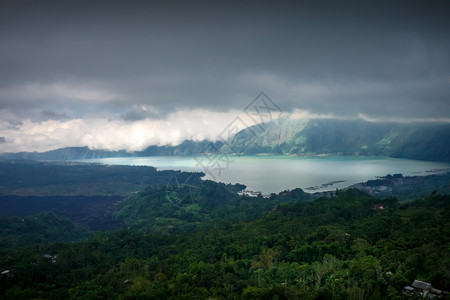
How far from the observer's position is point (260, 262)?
17.2 m

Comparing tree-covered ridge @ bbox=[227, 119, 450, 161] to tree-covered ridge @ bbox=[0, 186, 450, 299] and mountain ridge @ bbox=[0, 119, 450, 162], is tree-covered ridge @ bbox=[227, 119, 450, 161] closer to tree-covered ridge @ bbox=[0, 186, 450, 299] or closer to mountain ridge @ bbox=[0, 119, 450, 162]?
mountain ridge @ bbox=[0, 119, 450, 162]

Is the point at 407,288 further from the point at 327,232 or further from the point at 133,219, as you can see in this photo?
the point at 133,219

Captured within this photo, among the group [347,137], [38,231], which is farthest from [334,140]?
[38,231]

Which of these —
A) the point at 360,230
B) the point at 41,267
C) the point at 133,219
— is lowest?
the point at 133,219

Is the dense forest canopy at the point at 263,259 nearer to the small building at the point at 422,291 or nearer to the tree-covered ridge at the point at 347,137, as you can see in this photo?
the small building at the point at 422,291

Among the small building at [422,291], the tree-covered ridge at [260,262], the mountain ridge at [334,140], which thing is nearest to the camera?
the small building at [422,291]

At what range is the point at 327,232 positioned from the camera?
20969 mm

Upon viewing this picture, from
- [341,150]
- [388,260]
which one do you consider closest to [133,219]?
[388,260]

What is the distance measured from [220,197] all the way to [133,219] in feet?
48.3

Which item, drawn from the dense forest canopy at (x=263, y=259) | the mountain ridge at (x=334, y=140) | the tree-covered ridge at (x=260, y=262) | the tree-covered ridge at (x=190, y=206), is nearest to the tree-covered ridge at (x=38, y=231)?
the dense forest canopy at (x=263, y=259)

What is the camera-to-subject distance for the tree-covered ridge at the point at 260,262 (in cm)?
1224

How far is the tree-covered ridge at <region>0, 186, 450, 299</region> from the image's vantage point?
12242 mm

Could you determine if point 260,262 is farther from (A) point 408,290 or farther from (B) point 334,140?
(B) point 334,140

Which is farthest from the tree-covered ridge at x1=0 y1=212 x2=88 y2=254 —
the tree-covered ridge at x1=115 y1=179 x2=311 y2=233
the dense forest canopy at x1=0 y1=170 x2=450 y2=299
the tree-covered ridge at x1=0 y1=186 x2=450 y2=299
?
the tree-covered ridge at x1=0 y1=186 x2=450 y2=299
